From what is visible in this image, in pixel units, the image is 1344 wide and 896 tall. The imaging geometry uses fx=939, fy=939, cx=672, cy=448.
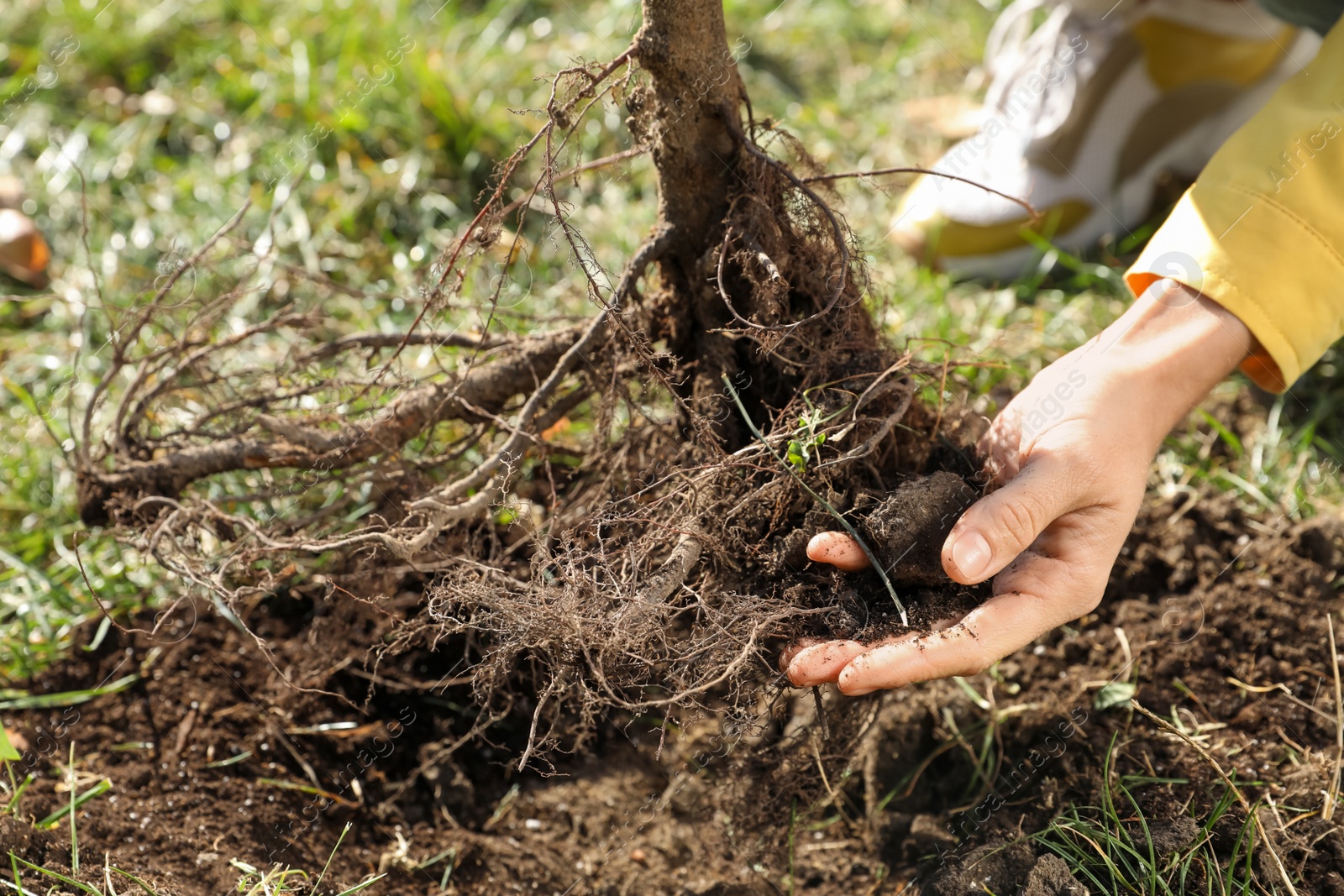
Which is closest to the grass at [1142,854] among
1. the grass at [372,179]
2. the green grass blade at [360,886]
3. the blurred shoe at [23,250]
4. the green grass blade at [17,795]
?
the grass at [372,179]

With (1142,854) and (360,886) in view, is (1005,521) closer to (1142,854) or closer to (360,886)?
(1142,854)

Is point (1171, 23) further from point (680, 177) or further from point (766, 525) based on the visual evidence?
point (766, 525)

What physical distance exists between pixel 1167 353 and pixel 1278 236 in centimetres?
28

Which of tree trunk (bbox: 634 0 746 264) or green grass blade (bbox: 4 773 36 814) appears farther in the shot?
green grass blade (bbox: 4 773 36 814)

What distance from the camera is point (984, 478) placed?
1.57 meters

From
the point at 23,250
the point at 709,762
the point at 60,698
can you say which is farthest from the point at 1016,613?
the point at 23,250

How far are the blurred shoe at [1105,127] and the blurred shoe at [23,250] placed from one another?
8.51ft

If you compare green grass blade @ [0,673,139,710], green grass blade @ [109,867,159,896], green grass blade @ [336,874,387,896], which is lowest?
green grass blade @ [336,874,387,896]

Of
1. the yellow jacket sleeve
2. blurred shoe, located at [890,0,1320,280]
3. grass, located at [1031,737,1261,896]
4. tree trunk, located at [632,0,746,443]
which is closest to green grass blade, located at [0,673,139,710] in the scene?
tree trunk, located at [632,0,746,443]

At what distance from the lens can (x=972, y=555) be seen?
1308 millimetres

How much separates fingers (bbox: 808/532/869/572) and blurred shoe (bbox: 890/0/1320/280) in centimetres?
159

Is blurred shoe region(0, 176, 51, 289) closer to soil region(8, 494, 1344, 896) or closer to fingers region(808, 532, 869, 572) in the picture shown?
soil region(8, 494, 1344, 896)

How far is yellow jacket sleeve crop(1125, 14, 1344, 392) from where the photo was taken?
1.61 meters

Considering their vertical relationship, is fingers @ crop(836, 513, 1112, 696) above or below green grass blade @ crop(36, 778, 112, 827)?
below
